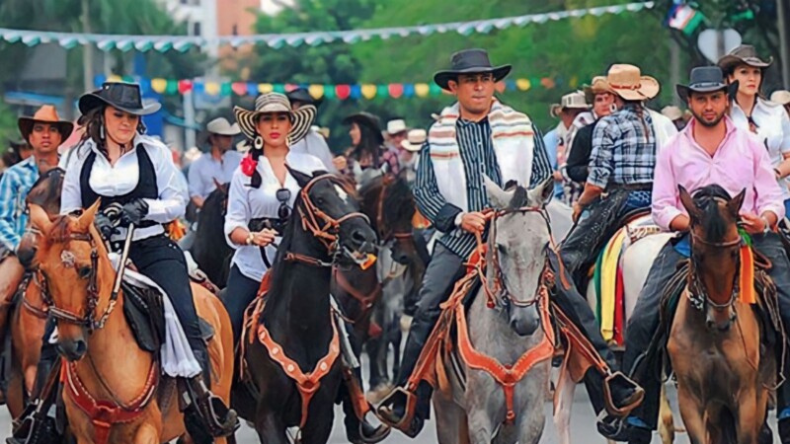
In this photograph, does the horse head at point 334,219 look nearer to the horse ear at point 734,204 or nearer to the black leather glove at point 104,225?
the black leather glove at point 104,225

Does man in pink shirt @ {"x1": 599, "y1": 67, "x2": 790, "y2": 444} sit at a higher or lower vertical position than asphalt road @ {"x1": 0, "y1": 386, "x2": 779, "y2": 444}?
higher

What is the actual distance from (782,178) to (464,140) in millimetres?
3198

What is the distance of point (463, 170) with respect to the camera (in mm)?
11594

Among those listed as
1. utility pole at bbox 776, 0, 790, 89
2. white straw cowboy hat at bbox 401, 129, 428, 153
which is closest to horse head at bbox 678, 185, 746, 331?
white straw cowboy hat at bbox 401, 129, 428, 153

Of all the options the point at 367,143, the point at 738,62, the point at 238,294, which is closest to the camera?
the point at 238,294

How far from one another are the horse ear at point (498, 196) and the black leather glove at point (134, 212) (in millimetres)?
2025

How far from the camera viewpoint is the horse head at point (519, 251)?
33.5 feet

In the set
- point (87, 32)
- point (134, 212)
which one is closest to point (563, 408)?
point (134, 212)

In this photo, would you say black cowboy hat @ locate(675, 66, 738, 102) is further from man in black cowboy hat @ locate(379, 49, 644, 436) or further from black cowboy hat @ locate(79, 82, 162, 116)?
black cowboy hat @ locate(79, 82, 162, 116)

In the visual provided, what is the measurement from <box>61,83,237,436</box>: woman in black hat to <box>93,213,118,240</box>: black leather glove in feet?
0.07

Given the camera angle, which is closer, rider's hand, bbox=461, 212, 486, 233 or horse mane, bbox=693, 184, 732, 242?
rider's hand, bbox=461, 212, 486, 233

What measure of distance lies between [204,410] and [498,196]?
2.26 metres

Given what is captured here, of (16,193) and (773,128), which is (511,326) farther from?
(16,193)

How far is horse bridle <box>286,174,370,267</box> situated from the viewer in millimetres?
11961
